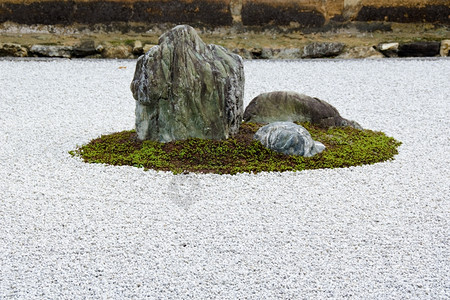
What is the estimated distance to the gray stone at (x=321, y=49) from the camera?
12.9 m

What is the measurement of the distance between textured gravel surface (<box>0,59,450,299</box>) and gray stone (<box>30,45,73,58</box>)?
5.04 meters

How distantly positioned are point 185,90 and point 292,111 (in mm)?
1963

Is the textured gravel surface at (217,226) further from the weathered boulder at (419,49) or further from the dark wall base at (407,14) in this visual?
the dark wall base at (407,14)

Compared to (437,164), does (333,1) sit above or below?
above

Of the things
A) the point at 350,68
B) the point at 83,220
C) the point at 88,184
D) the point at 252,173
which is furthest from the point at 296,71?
the point at 83,220

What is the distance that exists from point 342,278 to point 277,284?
1.61 ft

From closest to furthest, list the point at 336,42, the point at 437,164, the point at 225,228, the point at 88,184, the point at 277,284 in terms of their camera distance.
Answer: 1. the point at 277,284
2. the point at 225,228
3. the point at 88,184
4. the point at 437,164
5. the point at 336,42

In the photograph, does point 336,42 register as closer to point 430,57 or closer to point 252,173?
point 430,57

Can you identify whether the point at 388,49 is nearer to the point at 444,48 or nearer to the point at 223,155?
the point at 444,48

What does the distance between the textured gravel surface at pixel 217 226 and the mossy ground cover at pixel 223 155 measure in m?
0.19

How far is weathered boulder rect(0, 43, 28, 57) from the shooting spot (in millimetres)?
12523

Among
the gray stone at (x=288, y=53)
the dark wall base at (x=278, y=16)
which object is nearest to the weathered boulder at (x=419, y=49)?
the dark wall base at (x=278, y=16)

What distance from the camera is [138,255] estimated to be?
13.9 feet

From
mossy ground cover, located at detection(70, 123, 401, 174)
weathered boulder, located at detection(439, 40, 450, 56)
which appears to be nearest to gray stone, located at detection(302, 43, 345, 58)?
weathered boulder, located at detection(439, 40, 450, 56)
